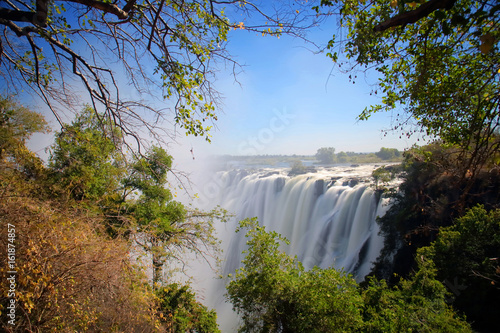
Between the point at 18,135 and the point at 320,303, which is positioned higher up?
the point at 18,135

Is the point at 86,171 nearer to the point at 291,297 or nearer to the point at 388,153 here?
Answer: the point at 291,297

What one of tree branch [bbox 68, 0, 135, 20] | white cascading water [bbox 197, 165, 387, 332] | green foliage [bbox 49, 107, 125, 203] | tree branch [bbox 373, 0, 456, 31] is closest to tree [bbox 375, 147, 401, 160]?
white cascading water [bbox 197, 165, 387, 332]

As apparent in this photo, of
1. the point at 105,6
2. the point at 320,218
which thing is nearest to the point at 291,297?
the point at 105,6

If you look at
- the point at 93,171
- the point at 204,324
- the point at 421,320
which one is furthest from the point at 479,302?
the point at 93,171

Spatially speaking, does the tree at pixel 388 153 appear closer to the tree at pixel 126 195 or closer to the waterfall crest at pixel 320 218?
the waterfall crest at pixel 320 218

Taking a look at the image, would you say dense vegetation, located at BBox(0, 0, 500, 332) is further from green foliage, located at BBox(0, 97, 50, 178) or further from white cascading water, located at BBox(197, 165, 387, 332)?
white cascading water, located at BBox(197, 165, 387, 332)

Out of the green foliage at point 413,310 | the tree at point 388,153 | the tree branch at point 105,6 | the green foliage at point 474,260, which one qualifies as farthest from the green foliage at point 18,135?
the tree at point 388,153

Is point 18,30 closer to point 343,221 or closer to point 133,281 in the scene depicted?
point 133,281
